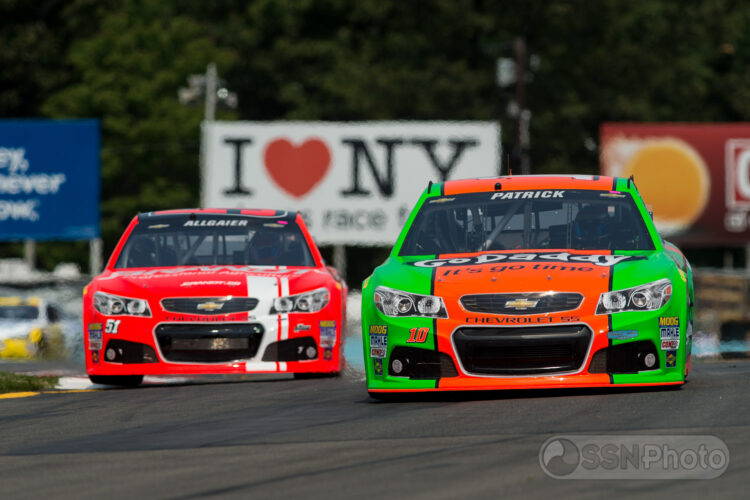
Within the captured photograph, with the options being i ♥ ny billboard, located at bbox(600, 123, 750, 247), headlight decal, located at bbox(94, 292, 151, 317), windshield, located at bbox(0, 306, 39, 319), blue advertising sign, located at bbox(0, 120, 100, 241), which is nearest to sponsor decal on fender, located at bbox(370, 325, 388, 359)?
headlight decal, located at bbox(94, 292, 151, 317)

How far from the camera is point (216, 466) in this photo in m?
7.94

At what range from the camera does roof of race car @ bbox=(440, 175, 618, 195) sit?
38.7 feet

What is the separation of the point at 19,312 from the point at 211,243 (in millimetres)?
14844

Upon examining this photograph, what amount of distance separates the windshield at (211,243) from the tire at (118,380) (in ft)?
3.27

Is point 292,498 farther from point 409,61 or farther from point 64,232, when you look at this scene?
point 409,61

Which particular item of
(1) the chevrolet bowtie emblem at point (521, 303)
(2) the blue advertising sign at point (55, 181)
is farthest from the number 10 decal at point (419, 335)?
(2) the blue advertising sign at point (55, 181)

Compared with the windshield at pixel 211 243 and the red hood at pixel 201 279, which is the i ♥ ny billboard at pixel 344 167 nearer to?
the windshield at pixel 211 243

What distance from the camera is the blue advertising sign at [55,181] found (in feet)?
137

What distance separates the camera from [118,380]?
13.3 meters

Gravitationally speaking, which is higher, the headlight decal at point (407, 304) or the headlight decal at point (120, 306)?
the headlight decal at point (407, 304)

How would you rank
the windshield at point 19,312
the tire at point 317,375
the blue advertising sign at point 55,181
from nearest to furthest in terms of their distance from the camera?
the tire at point 317,375, the windshield at point 19,312, the blue advertising sign at point 55,181

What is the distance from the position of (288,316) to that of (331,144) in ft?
89.9

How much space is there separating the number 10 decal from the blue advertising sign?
1257 inches

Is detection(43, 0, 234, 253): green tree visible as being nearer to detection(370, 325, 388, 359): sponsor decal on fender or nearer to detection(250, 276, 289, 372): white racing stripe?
detection(250, 276, 289, 372): white racing stripe
